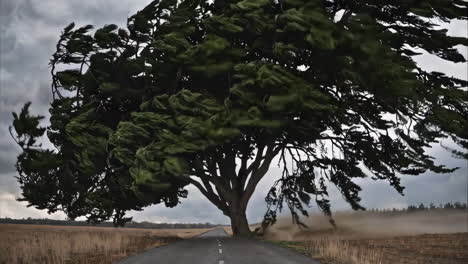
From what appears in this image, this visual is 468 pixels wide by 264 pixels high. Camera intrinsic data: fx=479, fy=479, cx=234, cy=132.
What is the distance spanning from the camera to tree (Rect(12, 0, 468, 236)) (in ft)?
65.3

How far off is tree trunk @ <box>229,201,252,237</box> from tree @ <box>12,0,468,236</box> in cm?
8

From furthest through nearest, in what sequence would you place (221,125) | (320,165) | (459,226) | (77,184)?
(459,226)
(320,165)
(77,184)
(221,125)

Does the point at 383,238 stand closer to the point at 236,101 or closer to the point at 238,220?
the point at 238,220

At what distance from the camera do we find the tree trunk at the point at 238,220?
1213 inches

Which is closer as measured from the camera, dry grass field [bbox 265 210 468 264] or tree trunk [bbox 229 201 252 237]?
dry grass field [bbox 265 210 468 264]

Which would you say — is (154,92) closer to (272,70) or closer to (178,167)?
(178,167)

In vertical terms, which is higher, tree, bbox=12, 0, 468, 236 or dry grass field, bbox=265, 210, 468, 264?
tree, bbox=12, 0, 468, 236

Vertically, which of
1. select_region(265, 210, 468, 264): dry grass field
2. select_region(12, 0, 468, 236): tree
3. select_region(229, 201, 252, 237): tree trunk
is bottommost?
select_region(265, 210, 468, 264): dry grass field

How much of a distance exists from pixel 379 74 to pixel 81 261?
1304 cm

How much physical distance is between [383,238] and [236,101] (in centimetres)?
1465

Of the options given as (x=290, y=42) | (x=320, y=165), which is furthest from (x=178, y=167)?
(x=320, y=165)

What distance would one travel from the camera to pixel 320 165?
99.1 feet

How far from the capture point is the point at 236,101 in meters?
21.4

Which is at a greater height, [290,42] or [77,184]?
[290,42]
